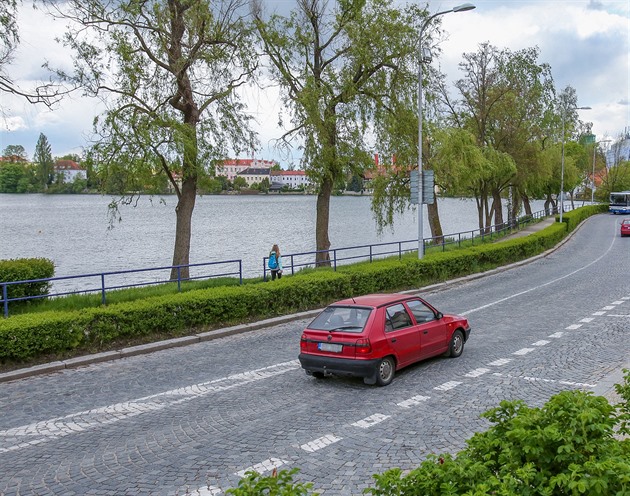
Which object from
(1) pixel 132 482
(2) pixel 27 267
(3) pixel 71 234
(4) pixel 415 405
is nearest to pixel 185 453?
(1) pixel 132 482

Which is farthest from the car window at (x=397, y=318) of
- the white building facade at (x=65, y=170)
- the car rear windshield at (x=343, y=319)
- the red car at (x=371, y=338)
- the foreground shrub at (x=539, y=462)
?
the white building facade at (x=65, y=170)

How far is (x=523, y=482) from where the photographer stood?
365 centimetres

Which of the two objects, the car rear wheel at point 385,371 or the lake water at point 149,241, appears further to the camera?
the lake water at point 149,241

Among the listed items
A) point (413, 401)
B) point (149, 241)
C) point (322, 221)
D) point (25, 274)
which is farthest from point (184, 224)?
point (149, 241)

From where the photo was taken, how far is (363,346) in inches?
408

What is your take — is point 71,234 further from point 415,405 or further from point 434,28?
point 415,405

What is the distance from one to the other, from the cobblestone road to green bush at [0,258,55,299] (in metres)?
4.67

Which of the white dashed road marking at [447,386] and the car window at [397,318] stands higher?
the car window at [397,318]

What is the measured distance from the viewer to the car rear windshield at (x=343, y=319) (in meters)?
10.8

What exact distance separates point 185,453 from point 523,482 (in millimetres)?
4996

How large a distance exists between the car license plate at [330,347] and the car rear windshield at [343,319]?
308 millimetres

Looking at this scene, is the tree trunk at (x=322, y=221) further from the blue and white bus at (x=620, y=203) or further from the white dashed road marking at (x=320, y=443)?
the blue and white bus at (x=620, y=203)

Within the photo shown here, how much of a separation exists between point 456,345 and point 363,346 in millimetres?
3187

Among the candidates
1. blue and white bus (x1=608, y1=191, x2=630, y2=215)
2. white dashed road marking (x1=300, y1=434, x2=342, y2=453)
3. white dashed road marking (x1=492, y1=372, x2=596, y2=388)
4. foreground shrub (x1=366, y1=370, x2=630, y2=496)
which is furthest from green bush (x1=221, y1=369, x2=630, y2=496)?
blue and white bus (x1=608, y1=191, x2=630, y2=215)
